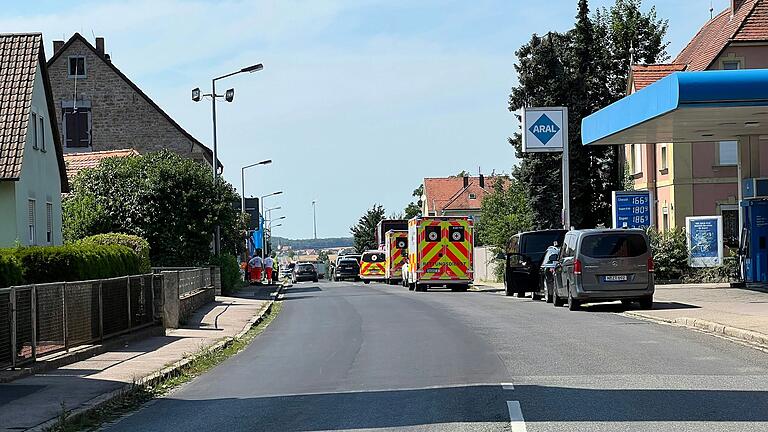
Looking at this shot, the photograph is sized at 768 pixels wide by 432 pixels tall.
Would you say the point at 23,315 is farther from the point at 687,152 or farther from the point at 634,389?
the point at 687,152

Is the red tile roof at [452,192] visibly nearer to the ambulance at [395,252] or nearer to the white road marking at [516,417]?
the ambulance at [395,252]

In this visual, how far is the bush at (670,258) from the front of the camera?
38.7 m

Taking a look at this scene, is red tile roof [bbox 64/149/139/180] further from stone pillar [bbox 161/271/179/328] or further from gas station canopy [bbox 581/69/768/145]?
stone pillar [bbox 161/271/179/328]

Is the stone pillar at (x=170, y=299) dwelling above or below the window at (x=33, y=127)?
below

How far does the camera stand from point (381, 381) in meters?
13.6

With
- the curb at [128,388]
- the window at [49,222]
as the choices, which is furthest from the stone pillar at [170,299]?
the window at [49,222]

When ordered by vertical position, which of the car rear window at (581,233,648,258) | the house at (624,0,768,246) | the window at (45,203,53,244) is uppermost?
the house at (624,0,768,246)

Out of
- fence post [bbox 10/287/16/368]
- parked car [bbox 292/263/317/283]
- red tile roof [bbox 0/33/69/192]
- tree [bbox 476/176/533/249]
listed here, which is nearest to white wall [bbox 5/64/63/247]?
red tile roof [bbox 0/33/69/192]

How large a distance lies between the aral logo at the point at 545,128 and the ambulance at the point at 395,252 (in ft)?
42.7

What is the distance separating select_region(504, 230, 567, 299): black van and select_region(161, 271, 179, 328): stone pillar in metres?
13.0

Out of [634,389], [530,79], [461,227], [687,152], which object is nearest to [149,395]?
[634,389]

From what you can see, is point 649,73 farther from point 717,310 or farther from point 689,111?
point 717,310

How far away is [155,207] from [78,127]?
743 inches

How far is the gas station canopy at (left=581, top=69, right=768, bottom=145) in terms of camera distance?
24812 mm
